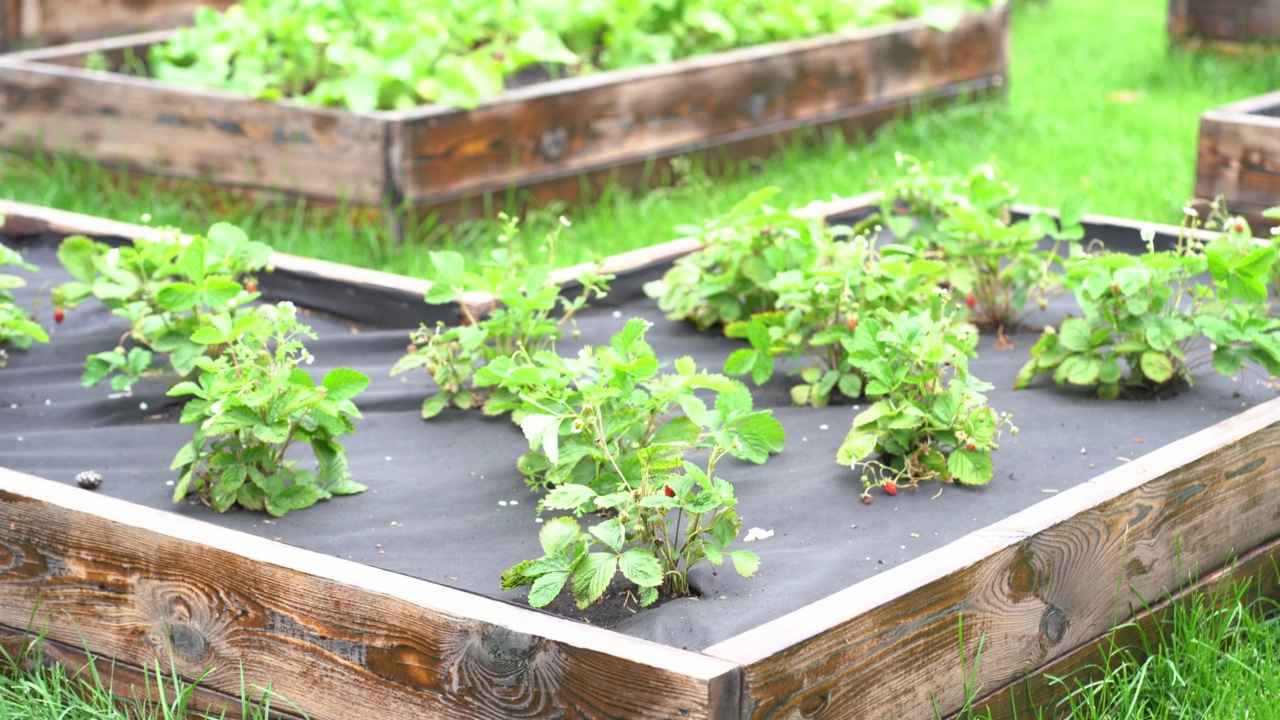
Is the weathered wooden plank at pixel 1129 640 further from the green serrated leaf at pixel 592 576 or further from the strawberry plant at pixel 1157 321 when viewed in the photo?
the green serrated leaf at pixel 592 576

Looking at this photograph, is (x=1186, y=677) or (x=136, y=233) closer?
(x=1186, y=677)

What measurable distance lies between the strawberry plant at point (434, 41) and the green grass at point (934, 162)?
39 cm

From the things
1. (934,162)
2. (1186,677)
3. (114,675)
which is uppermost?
(114,675)

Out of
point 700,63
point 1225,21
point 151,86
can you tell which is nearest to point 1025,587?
point 700,63

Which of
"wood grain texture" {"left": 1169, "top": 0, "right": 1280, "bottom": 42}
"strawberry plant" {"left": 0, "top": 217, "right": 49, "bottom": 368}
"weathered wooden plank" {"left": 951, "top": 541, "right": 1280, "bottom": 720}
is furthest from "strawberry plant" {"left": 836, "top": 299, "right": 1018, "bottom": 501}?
"wood grain texture" {"left": 1169, "top": 0, "right": 1280, "bottom": 42}

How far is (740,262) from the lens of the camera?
2.92 metres

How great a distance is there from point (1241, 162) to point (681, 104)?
5.50 feet

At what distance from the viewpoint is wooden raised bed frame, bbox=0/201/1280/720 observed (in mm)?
1606

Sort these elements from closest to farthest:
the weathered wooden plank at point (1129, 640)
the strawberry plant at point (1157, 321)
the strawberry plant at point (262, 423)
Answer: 1. the weathered wooden plank at point (1129, 640)
2. the strawberry plant at point (262, 423)
3. the strawberry plant at point (1157, 321)

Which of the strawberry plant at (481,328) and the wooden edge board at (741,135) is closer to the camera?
the strawberry plant at (481,328)

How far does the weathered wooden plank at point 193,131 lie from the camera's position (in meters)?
3.96

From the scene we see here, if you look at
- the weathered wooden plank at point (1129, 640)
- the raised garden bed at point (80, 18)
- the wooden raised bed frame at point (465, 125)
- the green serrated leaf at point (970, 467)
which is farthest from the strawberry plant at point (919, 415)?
the raised garden bed at point (80, 18)

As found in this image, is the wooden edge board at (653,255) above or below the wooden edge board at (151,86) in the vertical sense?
below

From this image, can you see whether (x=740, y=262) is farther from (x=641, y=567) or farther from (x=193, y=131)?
(x=193, y=131)
